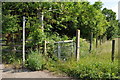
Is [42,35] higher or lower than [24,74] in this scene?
higher

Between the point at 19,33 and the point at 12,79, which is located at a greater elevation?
the point at 19,33

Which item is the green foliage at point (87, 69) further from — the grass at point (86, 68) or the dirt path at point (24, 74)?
the dirt path at point (24, 74)

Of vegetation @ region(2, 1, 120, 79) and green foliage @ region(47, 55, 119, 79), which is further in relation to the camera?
vegetation @ region(2, 1, 120, 79)

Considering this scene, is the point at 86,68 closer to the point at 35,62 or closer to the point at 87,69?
the point at 87,69

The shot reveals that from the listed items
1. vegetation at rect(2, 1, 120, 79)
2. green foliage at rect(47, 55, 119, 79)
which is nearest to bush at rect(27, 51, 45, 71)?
vegetation at rect(2, 1, 120, 79)

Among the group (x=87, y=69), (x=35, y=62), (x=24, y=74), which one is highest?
(x=35, y=62)

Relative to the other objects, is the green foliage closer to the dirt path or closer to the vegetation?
the vegetation

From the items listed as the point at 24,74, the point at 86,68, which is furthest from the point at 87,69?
the point at 24,74

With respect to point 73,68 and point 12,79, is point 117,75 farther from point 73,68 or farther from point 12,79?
point 12,79

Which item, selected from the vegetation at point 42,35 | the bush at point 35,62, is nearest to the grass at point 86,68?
the vegetation at point 42,35

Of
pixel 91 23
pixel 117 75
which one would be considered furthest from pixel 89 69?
pixel 91 23

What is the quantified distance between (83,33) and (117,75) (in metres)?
4.82

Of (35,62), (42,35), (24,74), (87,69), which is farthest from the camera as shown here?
(42,35)

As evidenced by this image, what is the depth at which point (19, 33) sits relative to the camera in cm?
590
